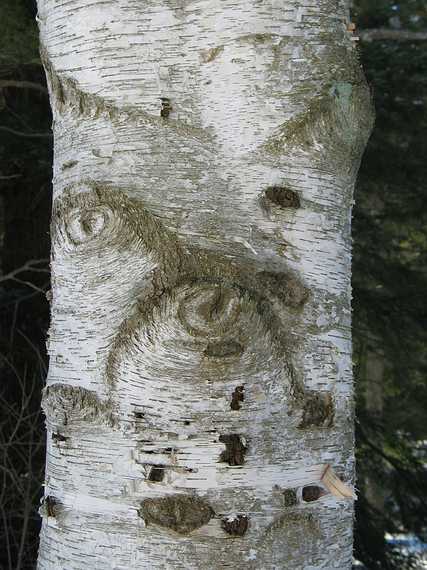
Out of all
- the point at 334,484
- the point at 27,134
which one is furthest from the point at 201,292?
the point at 27,134

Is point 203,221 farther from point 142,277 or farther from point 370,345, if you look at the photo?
point 370,345

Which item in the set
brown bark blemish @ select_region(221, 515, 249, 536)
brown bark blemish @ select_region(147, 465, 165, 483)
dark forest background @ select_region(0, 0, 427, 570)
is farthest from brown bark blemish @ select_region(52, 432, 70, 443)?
dark forest background @ select_region(0, 0, 427, 570)

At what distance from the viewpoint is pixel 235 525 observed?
2.96ft

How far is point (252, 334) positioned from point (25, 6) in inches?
118

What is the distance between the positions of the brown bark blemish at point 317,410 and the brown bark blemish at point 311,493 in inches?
3.5

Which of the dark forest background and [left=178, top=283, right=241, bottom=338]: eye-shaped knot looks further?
the dark forest background

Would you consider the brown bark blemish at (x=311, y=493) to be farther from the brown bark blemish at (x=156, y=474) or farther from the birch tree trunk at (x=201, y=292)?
the brown bark blemish at (x=156, y=474)

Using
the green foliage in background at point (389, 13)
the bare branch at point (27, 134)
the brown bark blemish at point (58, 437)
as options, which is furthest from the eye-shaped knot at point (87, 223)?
the green foliage in background at point (389, 13)

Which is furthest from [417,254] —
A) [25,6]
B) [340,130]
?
[340,130]

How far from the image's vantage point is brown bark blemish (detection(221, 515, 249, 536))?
90 cm

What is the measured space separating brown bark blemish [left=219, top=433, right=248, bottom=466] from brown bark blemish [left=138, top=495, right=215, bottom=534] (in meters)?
0.07

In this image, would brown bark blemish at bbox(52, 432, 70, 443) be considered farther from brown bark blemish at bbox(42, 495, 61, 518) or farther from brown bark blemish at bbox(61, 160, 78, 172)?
brown bark blemish at bbox(61, 160, 78, 172)

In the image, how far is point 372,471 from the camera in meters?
3.83

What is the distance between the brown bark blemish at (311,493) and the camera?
0.95 metres
